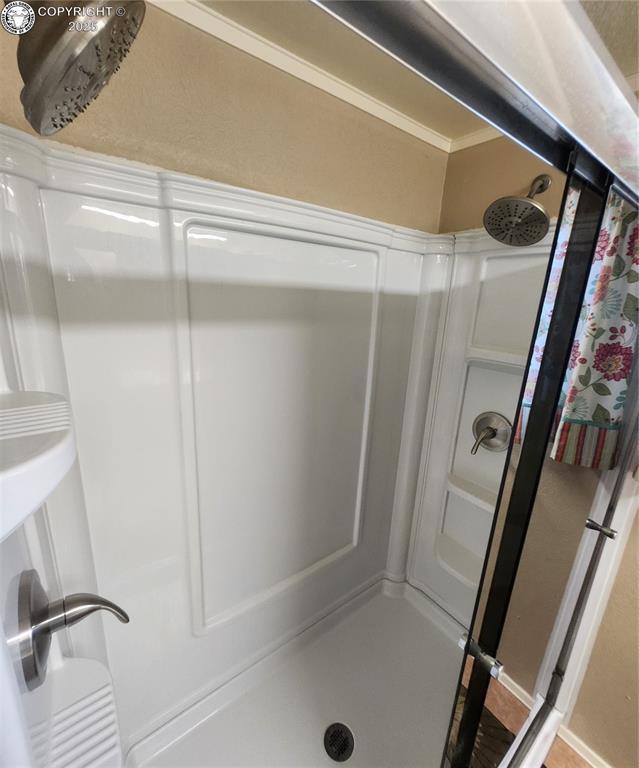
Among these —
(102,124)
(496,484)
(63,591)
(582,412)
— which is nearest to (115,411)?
(63,591)

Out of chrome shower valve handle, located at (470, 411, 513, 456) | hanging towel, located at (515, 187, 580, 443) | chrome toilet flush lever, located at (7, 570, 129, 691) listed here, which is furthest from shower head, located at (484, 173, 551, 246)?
chrome toilet flush lever, located at (7, 570, 129, 691)

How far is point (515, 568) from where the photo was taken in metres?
0.67

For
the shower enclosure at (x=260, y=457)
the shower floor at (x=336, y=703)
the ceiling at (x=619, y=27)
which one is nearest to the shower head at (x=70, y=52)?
the shower enclosure at (x=260, y=457)

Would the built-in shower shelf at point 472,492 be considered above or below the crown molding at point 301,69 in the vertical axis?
below

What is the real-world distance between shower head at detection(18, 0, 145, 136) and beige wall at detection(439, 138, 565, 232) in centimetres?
104

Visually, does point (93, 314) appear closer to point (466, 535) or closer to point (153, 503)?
point (153, 503)

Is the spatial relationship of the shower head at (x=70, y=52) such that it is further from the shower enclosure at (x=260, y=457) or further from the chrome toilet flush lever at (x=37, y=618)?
the chrome toilet flush lever at (x=37, y=618)

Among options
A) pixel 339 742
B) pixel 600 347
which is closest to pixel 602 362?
pixel 600 347

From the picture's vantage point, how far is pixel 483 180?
1.14 meters

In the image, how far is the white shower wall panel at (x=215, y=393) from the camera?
2.19 ft

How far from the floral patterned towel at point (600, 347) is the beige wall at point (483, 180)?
1.42 ft

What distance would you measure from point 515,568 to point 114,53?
100 cm

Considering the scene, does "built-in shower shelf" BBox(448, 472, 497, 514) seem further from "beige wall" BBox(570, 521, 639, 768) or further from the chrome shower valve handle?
"beige wall" BBox(570, 521, 639, 768)

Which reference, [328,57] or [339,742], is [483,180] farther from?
[339,742]
